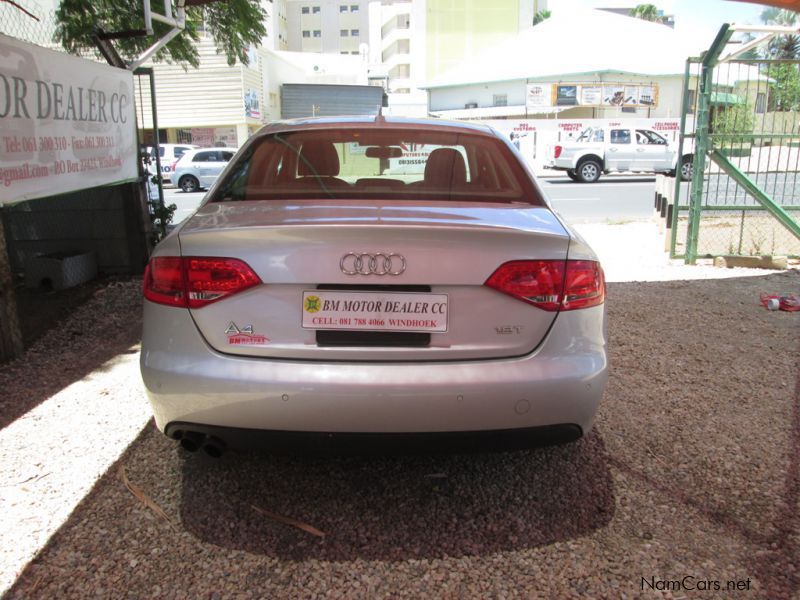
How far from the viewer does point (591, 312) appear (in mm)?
2482

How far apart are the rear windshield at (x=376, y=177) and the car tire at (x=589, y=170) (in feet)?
67.3

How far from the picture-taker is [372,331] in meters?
2.33

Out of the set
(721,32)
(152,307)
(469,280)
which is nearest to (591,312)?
(469,280)

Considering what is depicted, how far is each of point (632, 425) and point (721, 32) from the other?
5.21m

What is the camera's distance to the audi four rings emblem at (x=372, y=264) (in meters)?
2.29

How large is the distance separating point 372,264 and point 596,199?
16.3 meters

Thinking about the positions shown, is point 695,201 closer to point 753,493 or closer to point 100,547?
point 753,493

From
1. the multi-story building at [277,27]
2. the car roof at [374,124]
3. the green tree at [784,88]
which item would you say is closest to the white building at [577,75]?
the multi-story building at [277,27]

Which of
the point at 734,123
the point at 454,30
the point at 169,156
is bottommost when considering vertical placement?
the point at 169,156

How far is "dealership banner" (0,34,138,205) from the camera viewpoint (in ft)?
14.8

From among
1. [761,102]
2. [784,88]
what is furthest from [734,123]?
[784,88]

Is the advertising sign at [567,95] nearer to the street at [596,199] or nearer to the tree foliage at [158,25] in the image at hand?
the street at [596,199]

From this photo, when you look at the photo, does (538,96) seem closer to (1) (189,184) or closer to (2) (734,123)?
(1) (189,184)

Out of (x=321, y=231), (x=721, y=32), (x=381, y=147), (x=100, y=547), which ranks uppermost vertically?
(x=721, y=32)
